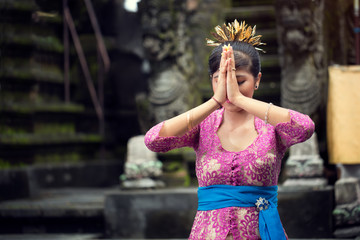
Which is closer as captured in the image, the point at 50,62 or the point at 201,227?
the point at 201,227

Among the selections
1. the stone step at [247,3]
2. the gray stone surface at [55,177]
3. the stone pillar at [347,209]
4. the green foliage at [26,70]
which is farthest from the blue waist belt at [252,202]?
the stone step at [247,3]

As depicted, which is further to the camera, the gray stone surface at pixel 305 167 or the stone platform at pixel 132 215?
the gray stone surface at pixel 305 167

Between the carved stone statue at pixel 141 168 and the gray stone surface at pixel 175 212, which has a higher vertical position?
the carved stone statue at pixel 141 168

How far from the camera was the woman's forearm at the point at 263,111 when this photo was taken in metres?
3.02

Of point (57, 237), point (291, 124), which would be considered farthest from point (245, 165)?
point (57, 237)

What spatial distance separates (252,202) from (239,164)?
18cm

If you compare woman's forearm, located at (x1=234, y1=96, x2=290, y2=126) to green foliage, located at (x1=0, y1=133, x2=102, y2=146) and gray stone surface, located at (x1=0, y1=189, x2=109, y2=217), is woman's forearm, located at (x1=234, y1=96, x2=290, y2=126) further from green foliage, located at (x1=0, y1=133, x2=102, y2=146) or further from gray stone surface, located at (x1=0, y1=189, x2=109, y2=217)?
green foliage, located at (x1=0, y1=133, x2=102, y2=146)

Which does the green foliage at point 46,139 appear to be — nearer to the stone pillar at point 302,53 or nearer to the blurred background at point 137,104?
the blurred background at point 137,104

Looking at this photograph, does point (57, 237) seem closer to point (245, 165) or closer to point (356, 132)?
point (356, 132)

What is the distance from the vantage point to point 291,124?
119 inches

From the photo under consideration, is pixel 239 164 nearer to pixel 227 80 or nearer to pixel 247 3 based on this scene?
pixel 227 80

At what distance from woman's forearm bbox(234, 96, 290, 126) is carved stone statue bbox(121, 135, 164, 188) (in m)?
3.66

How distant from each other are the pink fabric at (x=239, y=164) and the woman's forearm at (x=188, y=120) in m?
0.03

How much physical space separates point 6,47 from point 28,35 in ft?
1.13
